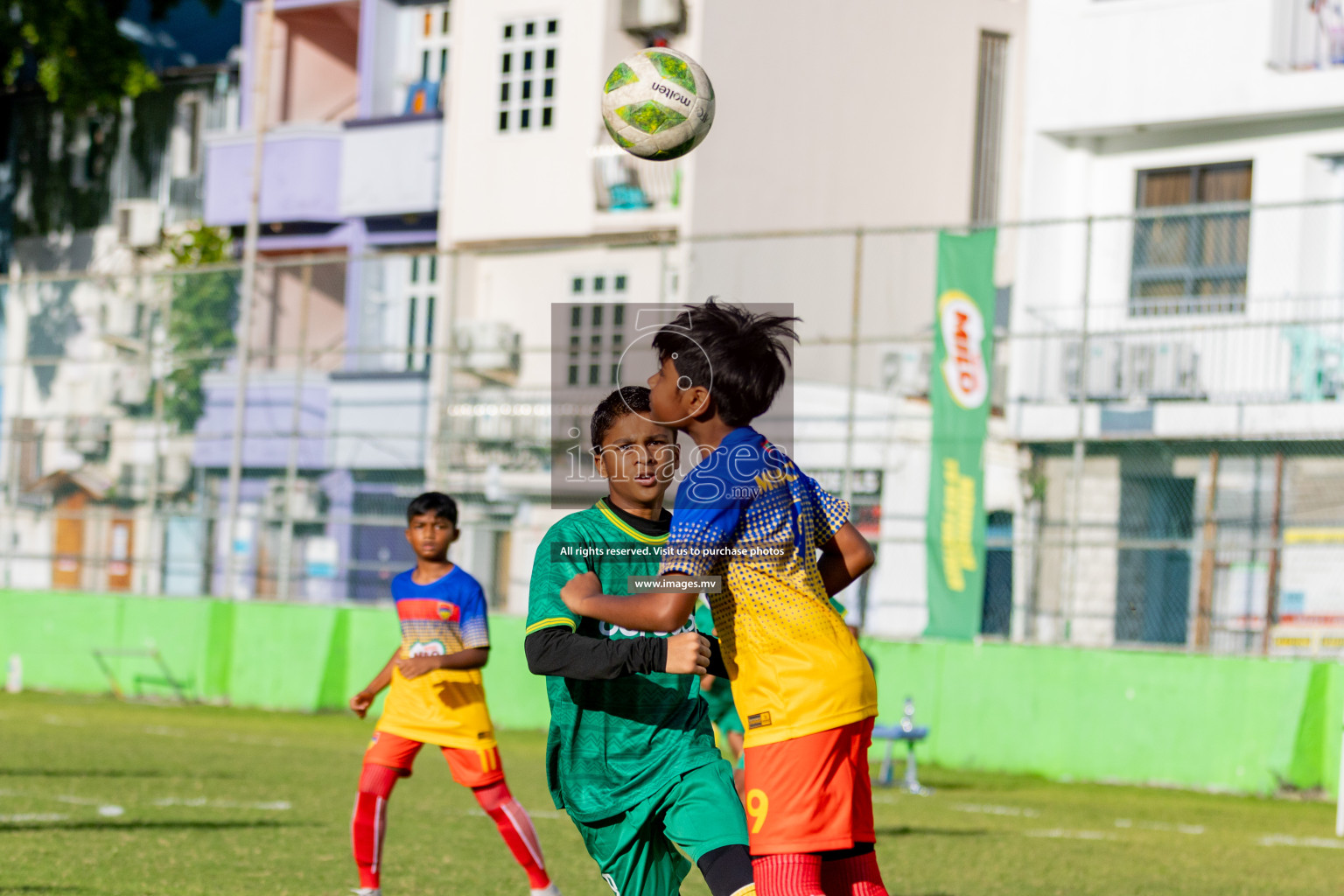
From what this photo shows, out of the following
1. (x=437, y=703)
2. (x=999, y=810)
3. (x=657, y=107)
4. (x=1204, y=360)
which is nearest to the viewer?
(x=657, y=107)

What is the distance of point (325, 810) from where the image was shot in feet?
35.1

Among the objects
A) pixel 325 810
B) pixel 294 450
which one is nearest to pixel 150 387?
pixel 294 450

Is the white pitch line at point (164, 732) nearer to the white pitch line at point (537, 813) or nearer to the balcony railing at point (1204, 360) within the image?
the white pitch line at point (537, 813)

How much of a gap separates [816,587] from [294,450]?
1706 centimetres

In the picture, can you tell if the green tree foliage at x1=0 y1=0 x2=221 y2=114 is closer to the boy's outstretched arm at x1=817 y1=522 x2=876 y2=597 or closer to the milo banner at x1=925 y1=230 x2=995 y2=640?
the milo banner at x1=925 y1=230 x2=995 y2=640

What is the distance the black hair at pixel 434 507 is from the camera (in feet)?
25.4

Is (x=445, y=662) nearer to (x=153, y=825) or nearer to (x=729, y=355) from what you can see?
(x=153, y=825)

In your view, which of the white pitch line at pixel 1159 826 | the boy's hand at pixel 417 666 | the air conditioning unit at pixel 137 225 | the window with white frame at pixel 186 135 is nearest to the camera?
the boy's hand at pixel 417 666

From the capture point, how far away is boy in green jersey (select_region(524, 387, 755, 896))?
4586mm

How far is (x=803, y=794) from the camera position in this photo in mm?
4086

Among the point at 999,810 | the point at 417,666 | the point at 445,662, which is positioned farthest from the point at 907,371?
the point at 417,666

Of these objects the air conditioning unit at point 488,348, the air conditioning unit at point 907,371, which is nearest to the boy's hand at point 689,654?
the air conditioning unit at point 488,348

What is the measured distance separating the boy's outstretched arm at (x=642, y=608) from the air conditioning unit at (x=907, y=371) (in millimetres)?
16148

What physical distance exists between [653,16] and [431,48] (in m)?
5.33
